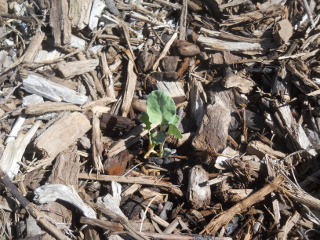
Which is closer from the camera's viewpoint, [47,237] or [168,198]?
[47,237]

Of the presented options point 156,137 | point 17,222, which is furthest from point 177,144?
point 17,222

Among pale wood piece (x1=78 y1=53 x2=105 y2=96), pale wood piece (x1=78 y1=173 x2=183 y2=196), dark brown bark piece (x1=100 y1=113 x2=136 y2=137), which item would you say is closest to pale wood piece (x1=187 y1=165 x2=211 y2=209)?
pale wood piece (x1=78 y1=173 x2=183 y2=196)

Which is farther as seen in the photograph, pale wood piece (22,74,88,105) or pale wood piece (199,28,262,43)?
pale wood piece (199,28,262,43)

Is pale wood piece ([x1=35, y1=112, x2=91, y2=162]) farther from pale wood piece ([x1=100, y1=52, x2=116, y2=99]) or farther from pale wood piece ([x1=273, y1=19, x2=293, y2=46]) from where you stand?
pale wood piece ([x1=273, y1=19, x2=293, y2=46])

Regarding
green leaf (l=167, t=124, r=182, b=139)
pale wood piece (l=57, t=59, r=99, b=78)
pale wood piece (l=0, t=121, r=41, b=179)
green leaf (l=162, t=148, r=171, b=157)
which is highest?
pale wood piece (l=57, t=59, r=99, b=78)

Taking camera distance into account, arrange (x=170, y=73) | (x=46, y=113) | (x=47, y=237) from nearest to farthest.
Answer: (x=47, y=237) → (x=46, y=113) → (x=170, y=73)

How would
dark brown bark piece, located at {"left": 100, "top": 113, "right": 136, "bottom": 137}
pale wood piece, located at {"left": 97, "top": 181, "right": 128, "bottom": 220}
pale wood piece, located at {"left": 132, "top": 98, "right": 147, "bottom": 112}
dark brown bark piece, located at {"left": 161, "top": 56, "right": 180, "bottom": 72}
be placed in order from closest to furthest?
pale wood piece, located at {"left": 97, "top": 181, "right": 128, "bottom": 220}
dark brown bark piece, located at {"left": 100, "top": 113, "right": 136, "bottom": 137}
pale wood piece, located at {"left": 132, "top": 98, "right": 147, "bottom": 112}
dark brown bark piece, located at {"left": 161, "top": 56, "right": 180, "bottom": 72}

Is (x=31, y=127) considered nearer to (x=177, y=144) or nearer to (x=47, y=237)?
(x=47, y=237)

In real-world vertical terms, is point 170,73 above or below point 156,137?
above
